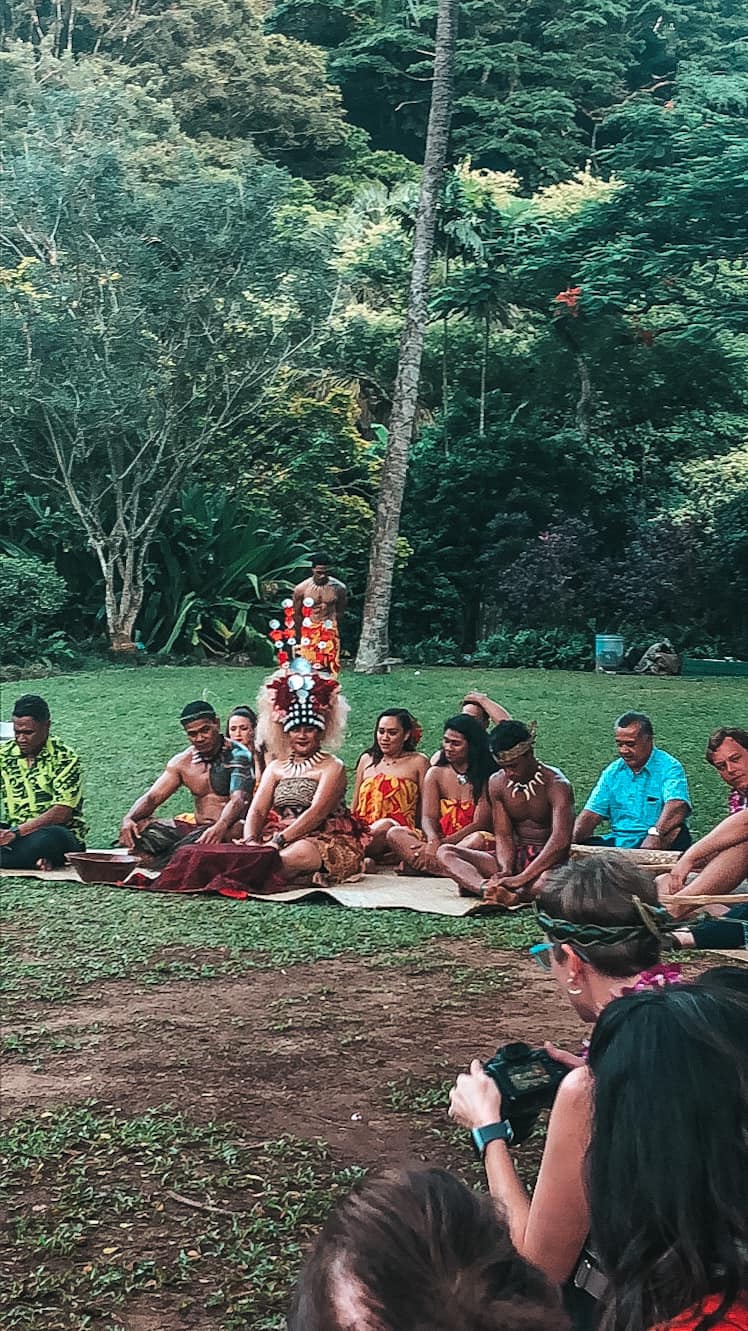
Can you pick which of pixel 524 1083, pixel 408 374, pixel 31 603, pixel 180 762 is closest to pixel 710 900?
pixel 524 1083

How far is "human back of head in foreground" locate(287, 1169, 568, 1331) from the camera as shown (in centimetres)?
80

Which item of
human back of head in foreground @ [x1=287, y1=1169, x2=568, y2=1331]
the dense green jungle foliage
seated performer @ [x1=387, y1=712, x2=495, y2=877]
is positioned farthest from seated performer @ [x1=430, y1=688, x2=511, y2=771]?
human back of head in foreground @ [x1=287, y1=1169, x2=568, y2=1331]

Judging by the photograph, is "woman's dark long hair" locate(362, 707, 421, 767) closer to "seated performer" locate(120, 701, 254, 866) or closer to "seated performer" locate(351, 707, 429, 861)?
"seated performer" locate(351, 707, 429, 861)

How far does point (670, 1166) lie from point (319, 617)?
232 inches

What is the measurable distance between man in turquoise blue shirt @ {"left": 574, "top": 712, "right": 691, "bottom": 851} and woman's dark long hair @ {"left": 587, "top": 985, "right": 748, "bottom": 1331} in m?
4.63

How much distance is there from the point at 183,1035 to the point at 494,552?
3.52 m

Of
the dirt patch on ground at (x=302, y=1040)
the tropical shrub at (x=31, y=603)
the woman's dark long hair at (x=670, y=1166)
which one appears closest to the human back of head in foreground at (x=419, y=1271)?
the woman's dark long hair at (x=670, y=1166)

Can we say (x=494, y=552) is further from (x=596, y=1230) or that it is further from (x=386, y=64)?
(x=596, y=1230)

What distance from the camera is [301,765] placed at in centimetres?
618

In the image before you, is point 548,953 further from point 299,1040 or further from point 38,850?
point 38,850

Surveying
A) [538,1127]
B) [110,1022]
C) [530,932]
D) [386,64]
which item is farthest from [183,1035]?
[386,64]

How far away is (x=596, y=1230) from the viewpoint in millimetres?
1164

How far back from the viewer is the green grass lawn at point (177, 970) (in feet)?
7.95

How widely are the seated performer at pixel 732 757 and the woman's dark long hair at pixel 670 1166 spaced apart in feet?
13.3
